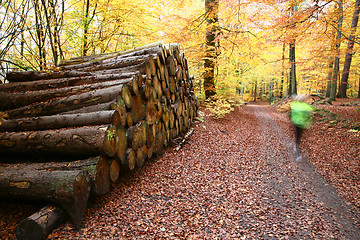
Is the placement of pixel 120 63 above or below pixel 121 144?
above

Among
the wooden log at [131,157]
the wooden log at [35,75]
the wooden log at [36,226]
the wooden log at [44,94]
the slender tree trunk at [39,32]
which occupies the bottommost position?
the wooden log at [36,226]

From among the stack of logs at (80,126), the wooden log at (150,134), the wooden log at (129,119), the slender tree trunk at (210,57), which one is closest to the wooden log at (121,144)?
the stack of logs at (80,126)

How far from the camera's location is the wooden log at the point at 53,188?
8.59ft

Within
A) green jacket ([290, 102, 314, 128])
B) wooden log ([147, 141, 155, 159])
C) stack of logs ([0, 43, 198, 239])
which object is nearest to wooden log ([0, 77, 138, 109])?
stack of logs ([0, 43, 198, 239])

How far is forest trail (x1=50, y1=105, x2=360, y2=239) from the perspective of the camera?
296 centimetres

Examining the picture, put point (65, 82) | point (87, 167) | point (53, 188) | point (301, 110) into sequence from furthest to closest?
point (301, 110), point (65, 82), point (87, 167), point (53, 188)

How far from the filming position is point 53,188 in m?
2.64

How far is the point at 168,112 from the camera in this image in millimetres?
6332

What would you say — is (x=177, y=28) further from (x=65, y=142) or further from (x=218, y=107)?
(x=65, y=142)

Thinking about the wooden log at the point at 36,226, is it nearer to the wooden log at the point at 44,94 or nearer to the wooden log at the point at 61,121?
the wooden log at the point at 61,121

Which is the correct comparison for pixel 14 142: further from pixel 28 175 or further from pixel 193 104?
pixel 193 104

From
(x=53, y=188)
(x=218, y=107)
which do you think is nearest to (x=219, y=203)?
(x=53, y=188)

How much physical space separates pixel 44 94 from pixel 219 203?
4.80m

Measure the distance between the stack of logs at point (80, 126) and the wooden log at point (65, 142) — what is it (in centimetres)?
2
